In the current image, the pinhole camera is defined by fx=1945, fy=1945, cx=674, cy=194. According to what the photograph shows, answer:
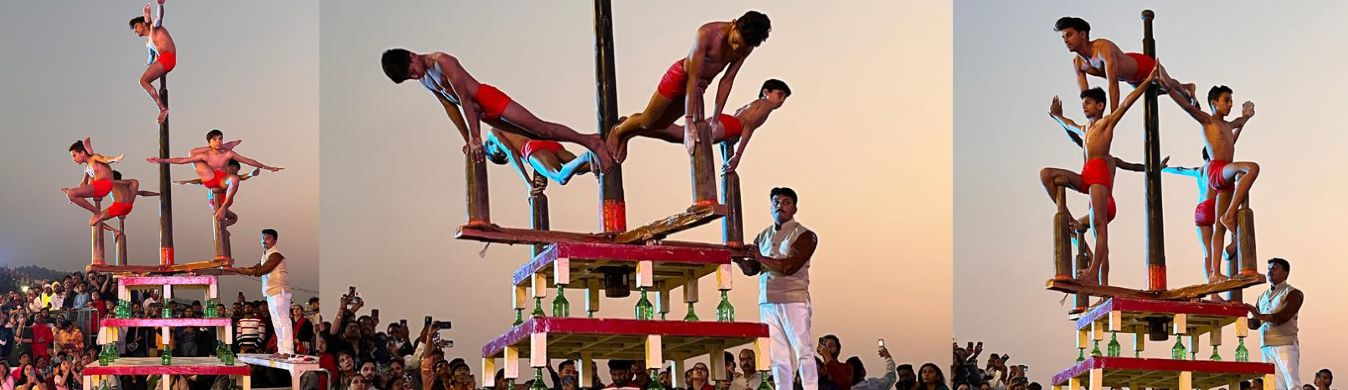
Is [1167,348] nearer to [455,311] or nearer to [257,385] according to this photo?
[455,311]

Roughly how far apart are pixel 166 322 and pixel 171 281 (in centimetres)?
72

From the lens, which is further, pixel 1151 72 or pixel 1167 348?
pixel 1167 348

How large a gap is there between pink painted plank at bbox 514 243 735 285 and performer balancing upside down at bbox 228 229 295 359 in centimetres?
1033

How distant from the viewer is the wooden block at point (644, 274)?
511 inches

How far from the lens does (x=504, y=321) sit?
25672mm

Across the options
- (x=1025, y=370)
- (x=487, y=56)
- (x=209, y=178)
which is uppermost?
(x=487, y=56)

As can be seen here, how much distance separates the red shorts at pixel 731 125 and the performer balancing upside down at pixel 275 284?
373 inches

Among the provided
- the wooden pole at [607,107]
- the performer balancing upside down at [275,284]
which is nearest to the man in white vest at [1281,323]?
the wooden pole at [607,107]

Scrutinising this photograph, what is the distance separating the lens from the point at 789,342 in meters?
14.9

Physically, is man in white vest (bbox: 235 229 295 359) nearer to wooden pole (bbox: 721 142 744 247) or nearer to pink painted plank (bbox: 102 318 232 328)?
pink painted plank (bbox: 102 318 232 328)

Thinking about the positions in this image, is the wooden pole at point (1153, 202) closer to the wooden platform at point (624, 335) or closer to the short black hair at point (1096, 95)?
the short black hair at point (1096, 95)

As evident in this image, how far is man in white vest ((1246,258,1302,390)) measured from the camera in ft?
60.3

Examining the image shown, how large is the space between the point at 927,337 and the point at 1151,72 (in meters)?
8.37

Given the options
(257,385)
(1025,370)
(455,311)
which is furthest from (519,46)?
(1025,370)
